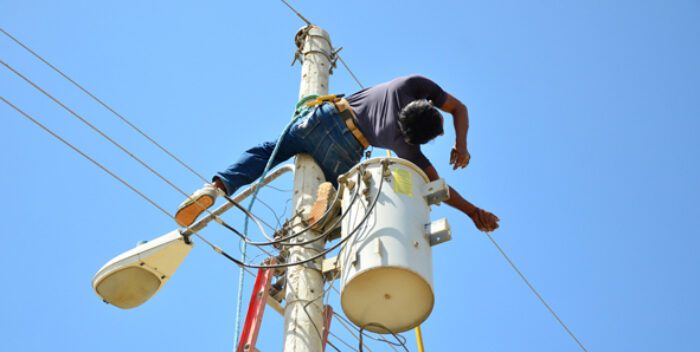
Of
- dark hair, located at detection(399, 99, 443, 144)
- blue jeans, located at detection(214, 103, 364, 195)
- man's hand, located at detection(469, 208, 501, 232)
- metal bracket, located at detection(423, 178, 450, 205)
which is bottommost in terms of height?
metal bracket, located at detection(423, 178, 450, 205)

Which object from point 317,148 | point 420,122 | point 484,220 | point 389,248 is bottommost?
point 389,248

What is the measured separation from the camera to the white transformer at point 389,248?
12.5 ft

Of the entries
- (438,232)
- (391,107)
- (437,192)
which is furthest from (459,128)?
(438,232)

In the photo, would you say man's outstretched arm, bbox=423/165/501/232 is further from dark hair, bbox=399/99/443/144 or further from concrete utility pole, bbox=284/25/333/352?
concrete utility pole, bbox=284/25/333/352

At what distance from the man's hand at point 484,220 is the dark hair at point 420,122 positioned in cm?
53

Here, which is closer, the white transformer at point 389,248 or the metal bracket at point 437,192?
the white transformer at point 389,248

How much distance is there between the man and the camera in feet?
15.2

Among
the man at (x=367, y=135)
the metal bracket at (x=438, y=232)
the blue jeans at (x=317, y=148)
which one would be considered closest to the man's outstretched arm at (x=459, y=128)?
the man at (x=367, y=135)

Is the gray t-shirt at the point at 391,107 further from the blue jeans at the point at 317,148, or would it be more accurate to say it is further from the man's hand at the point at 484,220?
the man's hand at the point at 484,220

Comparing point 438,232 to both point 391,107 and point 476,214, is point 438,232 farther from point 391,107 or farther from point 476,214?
point 391,107

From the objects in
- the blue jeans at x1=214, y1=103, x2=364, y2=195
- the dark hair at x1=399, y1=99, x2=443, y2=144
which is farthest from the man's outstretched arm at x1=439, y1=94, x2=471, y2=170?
the blue jeans at x1=214, y1=103, x2=364, y2=195

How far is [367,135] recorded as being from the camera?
5070 millimetres

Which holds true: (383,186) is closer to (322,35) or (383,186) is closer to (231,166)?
(231,166)

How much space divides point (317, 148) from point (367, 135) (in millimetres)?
314
